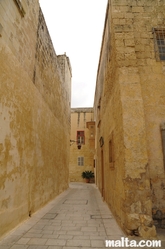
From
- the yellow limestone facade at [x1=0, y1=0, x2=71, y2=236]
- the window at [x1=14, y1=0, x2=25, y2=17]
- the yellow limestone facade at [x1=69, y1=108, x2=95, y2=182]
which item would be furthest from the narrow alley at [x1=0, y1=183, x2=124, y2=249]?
the yellow limestone facade at [x1=69, y1=108, x2=95, y2=182]

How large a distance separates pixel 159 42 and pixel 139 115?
8.78 feet

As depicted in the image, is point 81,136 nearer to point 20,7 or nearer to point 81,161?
point 81,161

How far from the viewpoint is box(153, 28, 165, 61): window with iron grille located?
15.2 ft

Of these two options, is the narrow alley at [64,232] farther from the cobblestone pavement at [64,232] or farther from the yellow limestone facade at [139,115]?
the yellow limestone facade at [139,115]

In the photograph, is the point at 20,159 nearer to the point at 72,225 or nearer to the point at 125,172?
the point at 72,225

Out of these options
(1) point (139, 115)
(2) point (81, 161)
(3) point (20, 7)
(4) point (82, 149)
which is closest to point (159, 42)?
(1) point (139, 115)

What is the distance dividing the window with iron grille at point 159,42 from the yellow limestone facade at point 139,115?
0.03 metres

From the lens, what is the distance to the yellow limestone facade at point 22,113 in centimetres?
344

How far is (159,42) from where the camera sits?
4.79 m

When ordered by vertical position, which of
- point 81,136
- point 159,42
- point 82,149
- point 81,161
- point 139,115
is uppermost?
point 159,42

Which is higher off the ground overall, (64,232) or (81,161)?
(81,161)

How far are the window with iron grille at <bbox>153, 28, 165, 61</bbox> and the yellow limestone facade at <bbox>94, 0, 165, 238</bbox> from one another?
27 millimetres

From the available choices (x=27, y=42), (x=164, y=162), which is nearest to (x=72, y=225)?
(x=164, y=162)

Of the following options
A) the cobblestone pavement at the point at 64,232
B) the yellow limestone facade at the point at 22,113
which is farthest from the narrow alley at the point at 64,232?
the yellow limestone facade at the point at 22,113
